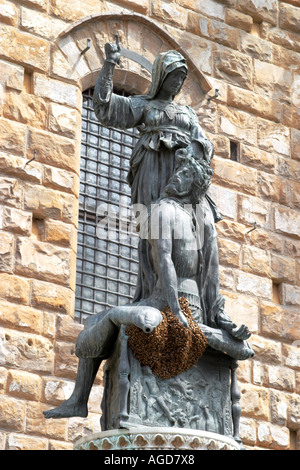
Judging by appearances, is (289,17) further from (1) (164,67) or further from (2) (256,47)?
(1) (164,67)

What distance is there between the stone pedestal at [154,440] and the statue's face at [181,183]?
1.62 m

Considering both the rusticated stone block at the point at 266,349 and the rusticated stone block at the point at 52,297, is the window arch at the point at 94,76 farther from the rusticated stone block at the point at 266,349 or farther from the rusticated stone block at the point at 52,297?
the rusticated stone block at the point at 266,349

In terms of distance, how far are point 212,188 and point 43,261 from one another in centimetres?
233

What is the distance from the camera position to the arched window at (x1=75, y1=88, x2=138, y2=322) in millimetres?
10656

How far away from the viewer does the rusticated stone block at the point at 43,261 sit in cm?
1008

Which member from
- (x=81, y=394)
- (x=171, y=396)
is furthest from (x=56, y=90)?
(x=171, y=396)

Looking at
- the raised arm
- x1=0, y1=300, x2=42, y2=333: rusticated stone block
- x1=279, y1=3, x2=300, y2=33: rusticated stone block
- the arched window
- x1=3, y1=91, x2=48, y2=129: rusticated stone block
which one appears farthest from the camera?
x1=279, y1=3, x2=300, y2=33: rusticated stone block

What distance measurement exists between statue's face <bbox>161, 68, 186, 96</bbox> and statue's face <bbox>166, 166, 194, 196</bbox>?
669mm

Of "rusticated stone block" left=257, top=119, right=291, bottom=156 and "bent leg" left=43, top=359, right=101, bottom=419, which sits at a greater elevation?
"rusticated stone block" left=257, top=119, right=291, bottom=156

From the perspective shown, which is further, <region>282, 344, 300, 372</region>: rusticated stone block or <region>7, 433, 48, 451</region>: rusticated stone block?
<region>282, 344, 300, 372</region>: rusticated stone block

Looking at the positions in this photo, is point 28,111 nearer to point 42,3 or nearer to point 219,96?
point 42,3

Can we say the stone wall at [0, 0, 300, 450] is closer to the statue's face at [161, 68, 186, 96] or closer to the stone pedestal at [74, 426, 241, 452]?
the statue's face at [161, 68, 186, 96]

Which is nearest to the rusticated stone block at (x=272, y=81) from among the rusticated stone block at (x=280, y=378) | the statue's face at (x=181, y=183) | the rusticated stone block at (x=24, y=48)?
the rusticated stone block at (x=24, y=48)

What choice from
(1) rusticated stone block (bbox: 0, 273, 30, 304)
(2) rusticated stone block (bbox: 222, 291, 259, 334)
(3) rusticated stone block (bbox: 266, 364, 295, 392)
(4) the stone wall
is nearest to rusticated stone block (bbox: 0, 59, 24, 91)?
(4) the stone wall
